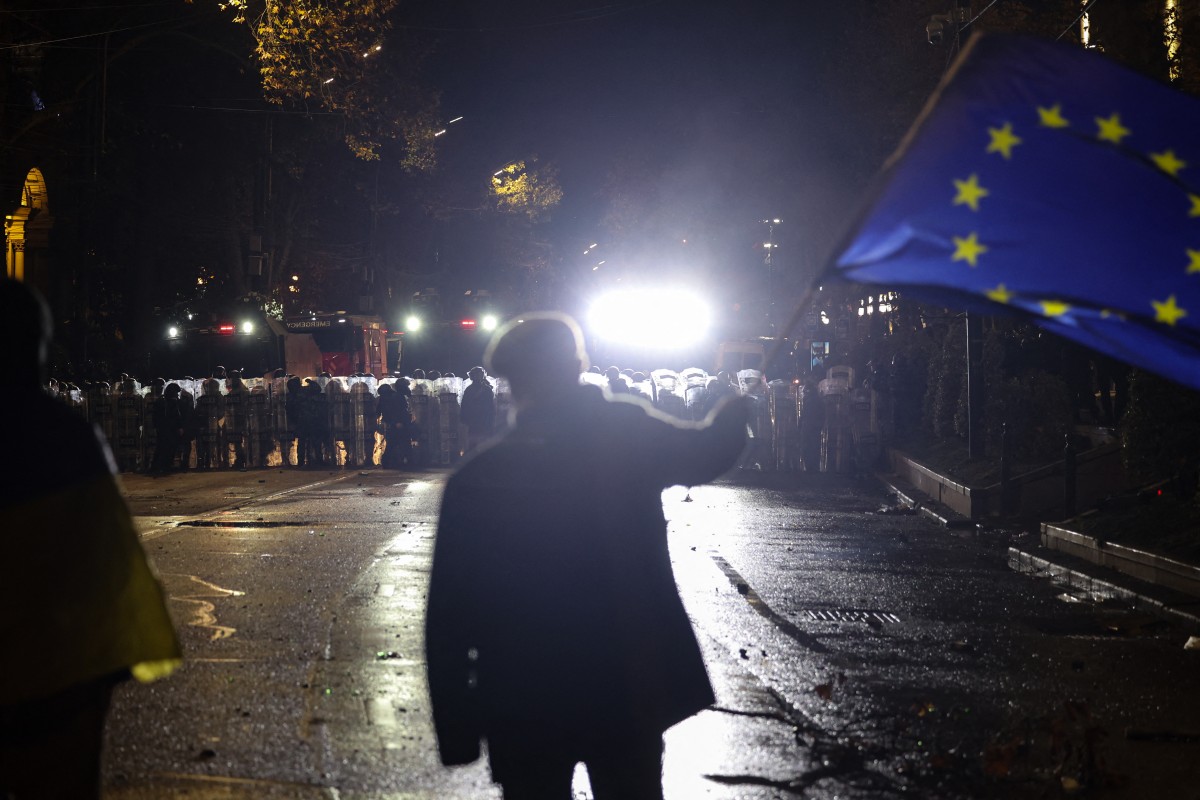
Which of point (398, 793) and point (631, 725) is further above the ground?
point (631, 725)

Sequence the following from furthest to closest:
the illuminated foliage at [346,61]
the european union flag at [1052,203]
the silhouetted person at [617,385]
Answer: the illuminated foliage at [346,61]
the silhouetted person at [617,385]
the european union flag at [1052,203]

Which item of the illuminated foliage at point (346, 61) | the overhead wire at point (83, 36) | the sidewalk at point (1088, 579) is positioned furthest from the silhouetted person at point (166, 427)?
the sidewalk at point (1088, 579)

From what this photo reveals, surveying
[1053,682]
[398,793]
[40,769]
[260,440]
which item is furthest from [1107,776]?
[260,440]

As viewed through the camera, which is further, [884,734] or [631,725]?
[884,734]

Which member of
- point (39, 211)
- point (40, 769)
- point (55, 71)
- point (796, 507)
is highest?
point (55, 71)

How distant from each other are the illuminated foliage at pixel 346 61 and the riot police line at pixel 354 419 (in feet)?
21.9

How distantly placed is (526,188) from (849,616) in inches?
1730

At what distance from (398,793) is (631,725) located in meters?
2.57

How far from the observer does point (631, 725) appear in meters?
3.93

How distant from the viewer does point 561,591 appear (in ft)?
13.2

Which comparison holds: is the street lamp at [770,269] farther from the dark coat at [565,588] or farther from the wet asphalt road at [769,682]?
the dark coat at [565,588]

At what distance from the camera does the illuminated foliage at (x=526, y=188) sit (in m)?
52.3

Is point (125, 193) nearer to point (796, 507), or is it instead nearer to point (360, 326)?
point (360, 326)

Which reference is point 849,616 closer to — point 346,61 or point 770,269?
point 346,61
